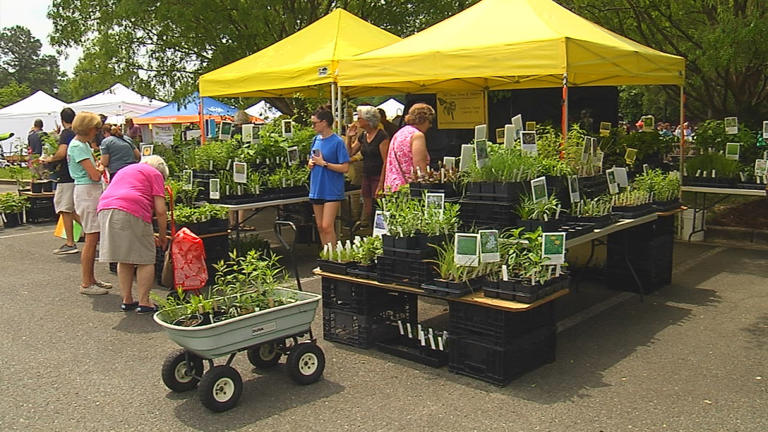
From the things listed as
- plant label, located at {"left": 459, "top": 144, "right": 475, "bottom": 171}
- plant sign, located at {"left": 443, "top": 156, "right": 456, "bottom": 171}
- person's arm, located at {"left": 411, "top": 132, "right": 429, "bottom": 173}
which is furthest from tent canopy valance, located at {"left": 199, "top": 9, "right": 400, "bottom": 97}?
plant label, located at {"left": 459, "top": 144, "right": 475, "bottom": 171}

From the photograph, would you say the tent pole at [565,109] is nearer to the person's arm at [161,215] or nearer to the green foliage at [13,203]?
the person's arm at [161,215]

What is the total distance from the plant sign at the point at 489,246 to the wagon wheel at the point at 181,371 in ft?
6.05

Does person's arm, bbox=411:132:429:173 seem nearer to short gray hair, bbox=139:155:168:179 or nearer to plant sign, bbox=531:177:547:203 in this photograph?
plant sign, bbox=531:177:547:203

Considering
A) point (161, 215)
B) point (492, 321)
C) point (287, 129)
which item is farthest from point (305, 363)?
point (287, 129)

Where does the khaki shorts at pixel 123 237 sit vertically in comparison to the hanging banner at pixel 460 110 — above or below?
below

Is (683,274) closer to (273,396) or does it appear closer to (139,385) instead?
(273,396)

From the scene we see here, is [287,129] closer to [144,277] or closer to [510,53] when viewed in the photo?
[144,277]

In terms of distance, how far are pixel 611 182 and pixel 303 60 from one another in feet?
13.8

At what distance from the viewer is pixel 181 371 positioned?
13.9 feet

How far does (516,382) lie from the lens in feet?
14.3

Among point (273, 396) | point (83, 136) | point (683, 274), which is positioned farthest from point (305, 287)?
point (683, 274)

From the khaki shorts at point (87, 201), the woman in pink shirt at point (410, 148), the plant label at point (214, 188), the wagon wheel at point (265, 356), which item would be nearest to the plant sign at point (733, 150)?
the woman in pink shirt at point (410, 148)

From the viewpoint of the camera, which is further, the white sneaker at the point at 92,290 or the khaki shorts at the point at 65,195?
the khaki shorts at the point at 65,195

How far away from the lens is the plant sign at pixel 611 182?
614 cm
